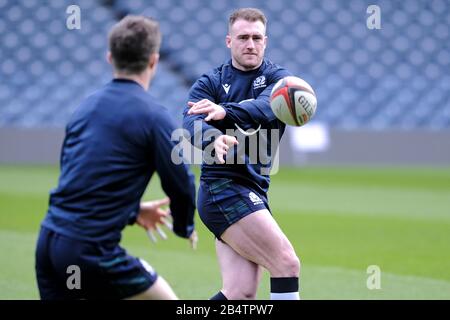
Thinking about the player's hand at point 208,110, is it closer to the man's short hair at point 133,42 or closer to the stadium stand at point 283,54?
the man's short hair at point 133,42

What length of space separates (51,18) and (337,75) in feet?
29.3

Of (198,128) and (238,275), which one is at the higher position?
(198,128)

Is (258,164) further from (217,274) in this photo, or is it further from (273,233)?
(217,274)

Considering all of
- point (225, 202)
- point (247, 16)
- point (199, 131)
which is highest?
point (247, 16)

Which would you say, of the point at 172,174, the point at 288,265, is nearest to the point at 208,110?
the point at 288,265

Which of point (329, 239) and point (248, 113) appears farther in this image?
point (329, 239)

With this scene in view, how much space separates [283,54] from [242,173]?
20.8 metres

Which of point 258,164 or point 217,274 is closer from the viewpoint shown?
point 258,164

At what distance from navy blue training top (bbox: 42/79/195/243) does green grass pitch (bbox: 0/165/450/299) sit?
3549 mm

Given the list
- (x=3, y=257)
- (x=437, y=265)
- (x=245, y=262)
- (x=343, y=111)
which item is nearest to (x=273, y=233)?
(x=245, y=262)

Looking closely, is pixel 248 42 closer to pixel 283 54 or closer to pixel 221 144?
pixel 221 144

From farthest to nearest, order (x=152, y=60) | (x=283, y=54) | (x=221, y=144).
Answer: (x=283, y=54)
(x=221, y=144)
(x=152, y=60)

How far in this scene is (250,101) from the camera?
18.5 feet

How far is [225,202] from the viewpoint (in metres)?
5.62
